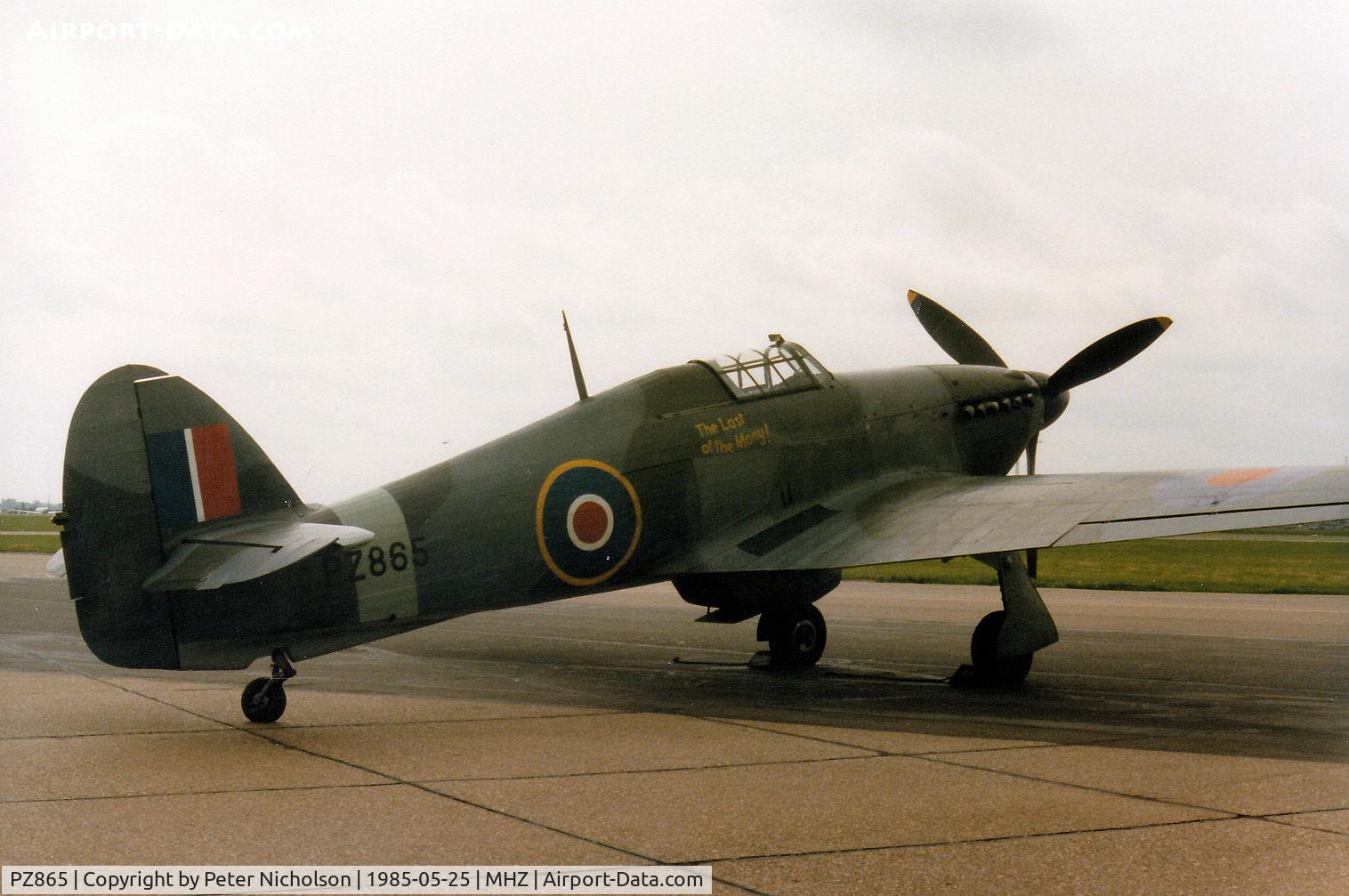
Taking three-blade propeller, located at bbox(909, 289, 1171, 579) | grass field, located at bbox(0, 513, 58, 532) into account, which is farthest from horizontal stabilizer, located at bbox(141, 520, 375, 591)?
grass field, located at bbox(0, 513, 58, 532)

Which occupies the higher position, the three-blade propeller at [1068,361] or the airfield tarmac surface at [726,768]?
the three-blade propeller at [1068,361]

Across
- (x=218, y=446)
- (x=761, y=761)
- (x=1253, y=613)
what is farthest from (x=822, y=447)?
(x=1253, y=613)

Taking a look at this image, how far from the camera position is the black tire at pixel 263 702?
874 centimetres

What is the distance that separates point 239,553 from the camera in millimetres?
7816

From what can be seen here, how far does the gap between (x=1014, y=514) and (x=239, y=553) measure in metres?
5.99

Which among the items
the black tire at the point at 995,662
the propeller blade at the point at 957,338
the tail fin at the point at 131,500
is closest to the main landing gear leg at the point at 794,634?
the black tire at the point at 995,662

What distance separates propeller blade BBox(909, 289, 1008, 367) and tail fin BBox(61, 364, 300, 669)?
9643 millimetres

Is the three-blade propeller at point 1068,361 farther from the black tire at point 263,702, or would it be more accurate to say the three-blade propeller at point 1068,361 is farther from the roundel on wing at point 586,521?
the black tire at point 263,702

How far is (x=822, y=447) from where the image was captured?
39.1 ft

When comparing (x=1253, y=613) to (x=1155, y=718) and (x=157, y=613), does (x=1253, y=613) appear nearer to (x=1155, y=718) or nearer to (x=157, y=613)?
(x=1155, y=718)

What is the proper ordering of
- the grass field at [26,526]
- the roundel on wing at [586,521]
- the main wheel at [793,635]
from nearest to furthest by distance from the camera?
the roundel on wing at [586,521] < the main wheel at [793,635] < the grass field at [26,526]

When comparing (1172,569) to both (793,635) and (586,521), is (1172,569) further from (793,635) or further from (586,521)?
(586,521)

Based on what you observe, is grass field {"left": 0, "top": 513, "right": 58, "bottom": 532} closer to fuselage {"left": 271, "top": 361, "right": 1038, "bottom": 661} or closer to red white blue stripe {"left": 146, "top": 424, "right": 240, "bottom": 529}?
fuselage {"left": 271, "top": 361, "right": 1038, "bottom": 661}

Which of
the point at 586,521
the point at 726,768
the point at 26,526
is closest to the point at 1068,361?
the point at 586,521
